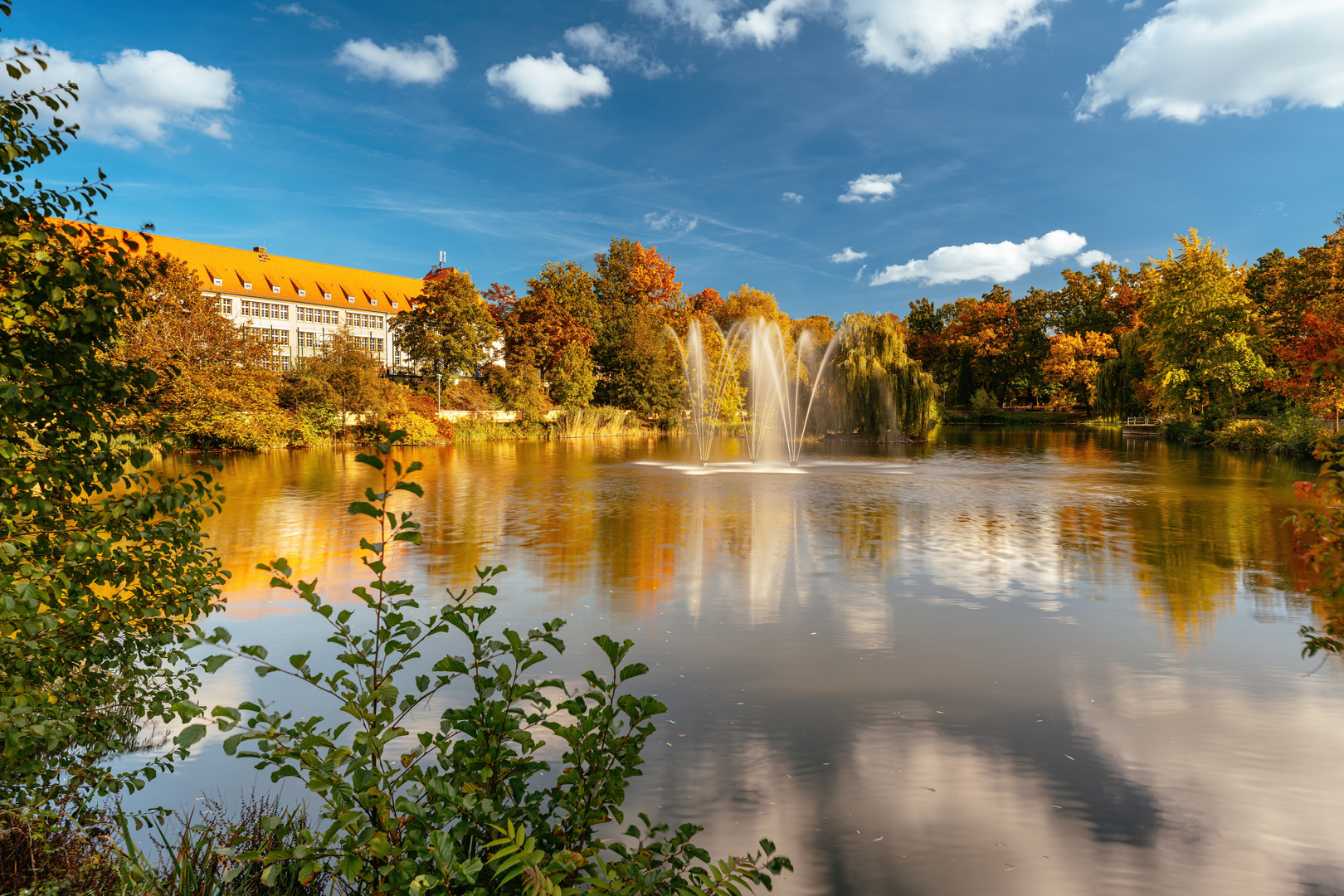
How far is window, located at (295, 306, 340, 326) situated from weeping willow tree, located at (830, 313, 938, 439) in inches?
2464

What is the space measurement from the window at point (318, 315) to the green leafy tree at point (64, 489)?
276ft

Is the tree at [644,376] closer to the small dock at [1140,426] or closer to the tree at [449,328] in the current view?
the tree at [449,328]

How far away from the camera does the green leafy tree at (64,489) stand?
266 cm

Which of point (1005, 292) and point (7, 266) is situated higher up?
point (1005, 292)

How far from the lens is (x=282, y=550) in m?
10.6

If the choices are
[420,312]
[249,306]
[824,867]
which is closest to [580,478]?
[824,867]

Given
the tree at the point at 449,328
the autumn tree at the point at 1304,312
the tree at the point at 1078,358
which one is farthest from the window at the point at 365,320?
the autumn tree at the point at 1304,312

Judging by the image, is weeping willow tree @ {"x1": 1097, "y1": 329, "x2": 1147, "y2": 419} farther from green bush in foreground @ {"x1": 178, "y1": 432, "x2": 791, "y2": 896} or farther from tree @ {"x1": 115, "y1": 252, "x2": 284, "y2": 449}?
green bush in foreground @ {"x1": 178, "y1": 432, "x2": 791, "y2": 896}

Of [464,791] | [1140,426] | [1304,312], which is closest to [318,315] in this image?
[1140,426]

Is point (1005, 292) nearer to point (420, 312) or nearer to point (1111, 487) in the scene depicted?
point (420, 312)

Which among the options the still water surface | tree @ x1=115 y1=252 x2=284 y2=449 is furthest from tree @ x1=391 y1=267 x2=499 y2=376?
the still water surface

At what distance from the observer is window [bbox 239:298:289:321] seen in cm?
7236

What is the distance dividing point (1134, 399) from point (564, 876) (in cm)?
5915

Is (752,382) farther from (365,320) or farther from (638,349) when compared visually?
(365,320)
